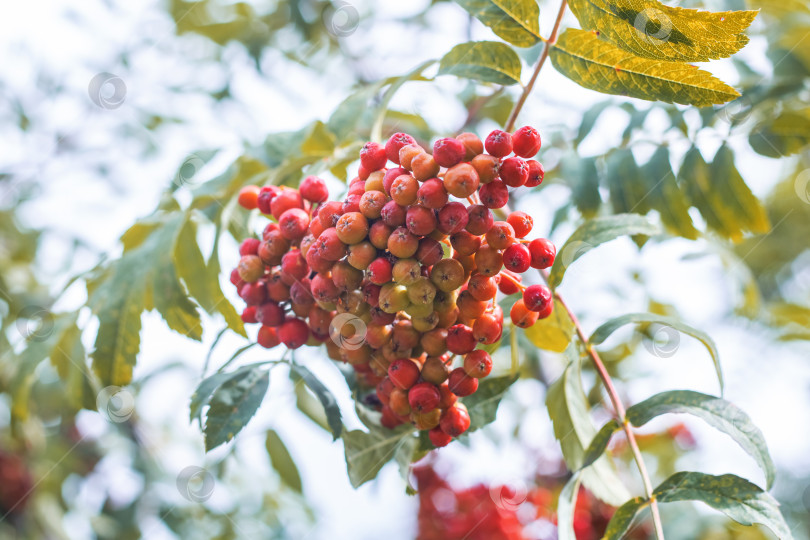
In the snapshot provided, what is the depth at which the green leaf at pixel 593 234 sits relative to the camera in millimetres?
1645

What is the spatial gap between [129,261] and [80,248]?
248cm

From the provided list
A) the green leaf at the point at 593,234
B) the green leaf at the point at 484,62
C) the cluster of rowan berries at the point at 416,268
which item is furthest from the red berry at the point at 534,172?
the green leaf at the point at 484,62

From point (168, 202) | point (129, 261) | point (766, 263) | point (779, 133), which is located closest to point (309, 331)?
point (129, 261)

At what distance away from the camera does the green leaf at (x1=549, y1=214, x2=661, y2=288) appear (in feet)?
5.40

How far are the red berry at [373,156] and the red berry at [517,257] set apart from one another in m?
0.41

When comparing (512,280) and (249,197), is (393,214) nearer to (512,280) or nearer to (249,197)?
(512,280)

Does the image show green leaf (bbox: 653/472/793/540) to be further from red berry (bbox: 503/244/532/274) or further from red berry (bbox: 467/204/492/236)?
red berry (bbox: 467/204/492/236)

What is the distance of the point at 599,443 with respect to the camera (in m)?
1.67

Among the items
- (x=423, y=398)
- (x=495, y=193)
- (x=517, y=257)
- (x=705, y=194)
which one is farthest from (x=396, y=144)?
(x=705, y=194)

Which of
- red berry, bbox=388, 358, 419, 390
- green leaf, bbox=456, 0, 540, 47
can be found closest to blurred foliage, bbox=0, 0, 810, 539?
green leaf, bbox=456, 0, 540, 47

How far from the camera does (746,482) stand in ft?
4.96

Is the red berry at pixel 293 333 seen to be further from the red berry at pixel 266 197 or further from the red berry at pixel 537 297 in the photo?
the red berry at pixel 537 297

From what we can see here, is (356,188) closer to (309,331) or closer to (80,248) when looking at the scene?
(309,331)

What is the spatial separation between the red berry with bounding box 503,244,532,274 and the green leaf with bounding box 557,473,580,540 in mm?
614
